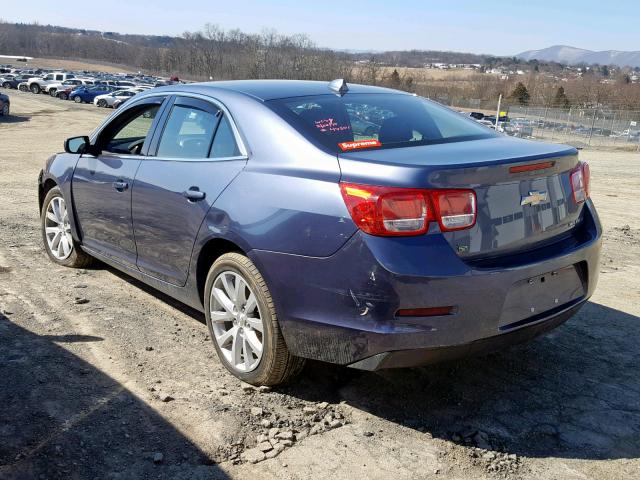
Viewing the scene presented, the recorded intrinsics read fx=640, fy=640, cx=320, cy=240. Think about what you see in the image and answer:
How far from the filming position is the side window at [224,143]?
377 cm

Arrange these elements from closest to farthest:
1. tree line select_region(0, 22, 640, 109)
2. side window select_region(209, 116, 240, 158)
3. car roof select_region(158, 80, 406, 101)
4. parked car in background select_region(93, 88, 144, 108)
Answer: side window select_region(209, 116, 240, 158)
car roof select_region(158, 80, 406, 101)
parked car in background select_region(93, 88, 144, 108)
tree line select_region(0, 22, 640, 109)

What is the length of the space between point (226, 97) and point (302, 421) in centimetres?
201

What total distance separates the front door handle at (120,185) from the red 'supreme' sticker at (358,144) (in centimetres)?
194

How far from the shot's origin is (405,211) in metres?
2.93

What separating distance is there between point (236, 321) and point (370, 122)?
1.40 metres

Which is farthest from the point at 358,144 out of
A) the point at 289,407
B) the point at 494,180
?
the point at 289,407

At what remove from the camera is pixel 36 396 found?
347 cm

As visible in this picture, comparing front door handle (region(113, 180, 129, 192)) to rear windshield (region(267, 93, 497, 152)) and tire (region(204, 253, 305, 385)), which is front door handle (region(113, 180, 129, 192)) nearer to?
tire (region(204, 253, 305, 385))

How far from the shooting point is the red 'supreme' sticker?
3335mm

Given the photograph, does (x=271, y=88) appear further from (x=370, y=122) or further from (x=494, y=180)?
(x=494, y=180)

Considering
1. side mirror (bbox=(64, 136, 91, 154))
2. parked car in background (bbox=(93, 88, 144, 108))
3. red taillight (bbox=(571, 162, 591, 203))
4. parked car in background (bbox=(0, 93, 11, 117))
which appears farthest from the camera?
parked car in background (bbox=(93, 88, 144, 108))

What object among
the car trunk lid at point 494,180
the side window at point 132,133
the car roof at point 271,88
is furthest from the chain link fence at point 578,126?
the car trunk lid at point 494,180

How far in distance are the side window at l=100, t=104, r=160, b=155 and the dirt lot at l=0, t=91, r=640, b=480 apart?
1.22 metres

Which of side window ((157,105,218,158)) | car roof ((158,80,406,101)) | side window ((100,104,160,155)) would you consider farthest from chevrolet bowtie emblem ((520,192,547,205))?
side window ((100,104,160,155))
